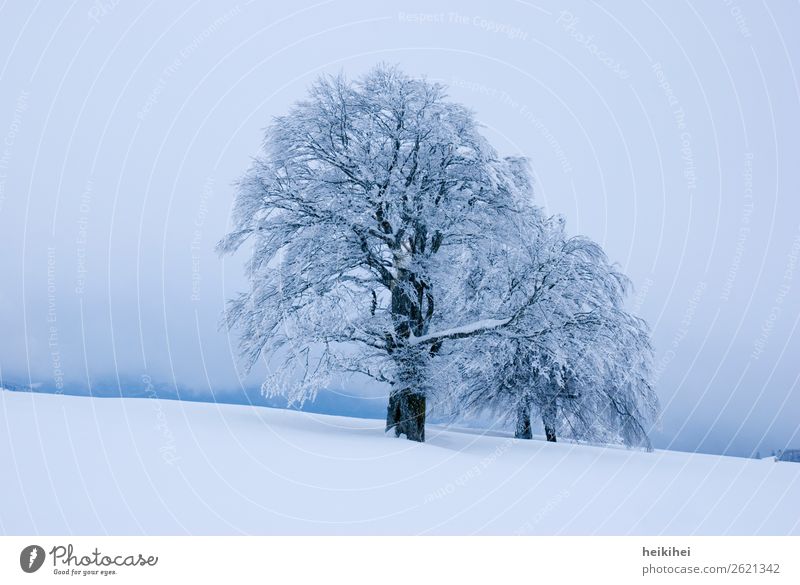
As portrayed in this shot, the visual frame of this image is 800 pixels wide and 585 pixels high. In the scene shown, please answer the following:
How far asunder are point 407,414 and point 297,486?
5.86 m

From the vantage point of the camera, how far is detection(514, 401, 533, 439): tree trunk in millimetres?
18316

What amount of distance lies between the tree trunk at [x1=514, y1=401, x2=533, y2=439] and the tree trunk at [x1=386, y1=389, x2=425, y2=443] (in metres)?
7.45

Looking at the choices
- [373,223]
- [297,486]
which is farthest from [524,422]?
[297,486]

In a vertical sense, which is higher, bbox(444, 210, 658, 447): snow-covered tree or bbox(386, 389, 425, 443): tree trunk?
bbox(444, 210, 658, 447): snow-covered tree

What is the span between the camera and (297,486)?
244 inches

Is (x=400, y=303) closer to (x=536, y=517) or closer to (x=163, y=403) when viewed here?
(x=163, y=403)

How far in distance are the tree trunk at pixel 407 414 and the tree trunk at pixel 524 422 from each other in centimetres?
745

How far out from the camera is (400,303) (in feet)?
40.5

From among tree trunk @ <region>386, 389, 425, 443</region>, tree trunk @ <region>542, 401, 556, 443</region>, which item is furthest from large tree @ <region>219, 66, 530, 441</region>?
tree trunk @ <region>542, 401, 556, 443</region>

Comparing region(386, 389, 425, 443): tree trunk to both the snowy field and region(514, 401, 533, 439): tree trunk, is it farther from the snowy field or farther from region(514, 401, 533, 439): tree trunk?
region(514, 401, 533, 439): tree trunk

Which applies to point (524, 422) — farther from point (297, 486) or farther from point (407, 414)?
point (297, 486)

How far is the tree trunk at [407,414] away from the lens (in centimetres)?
1167
